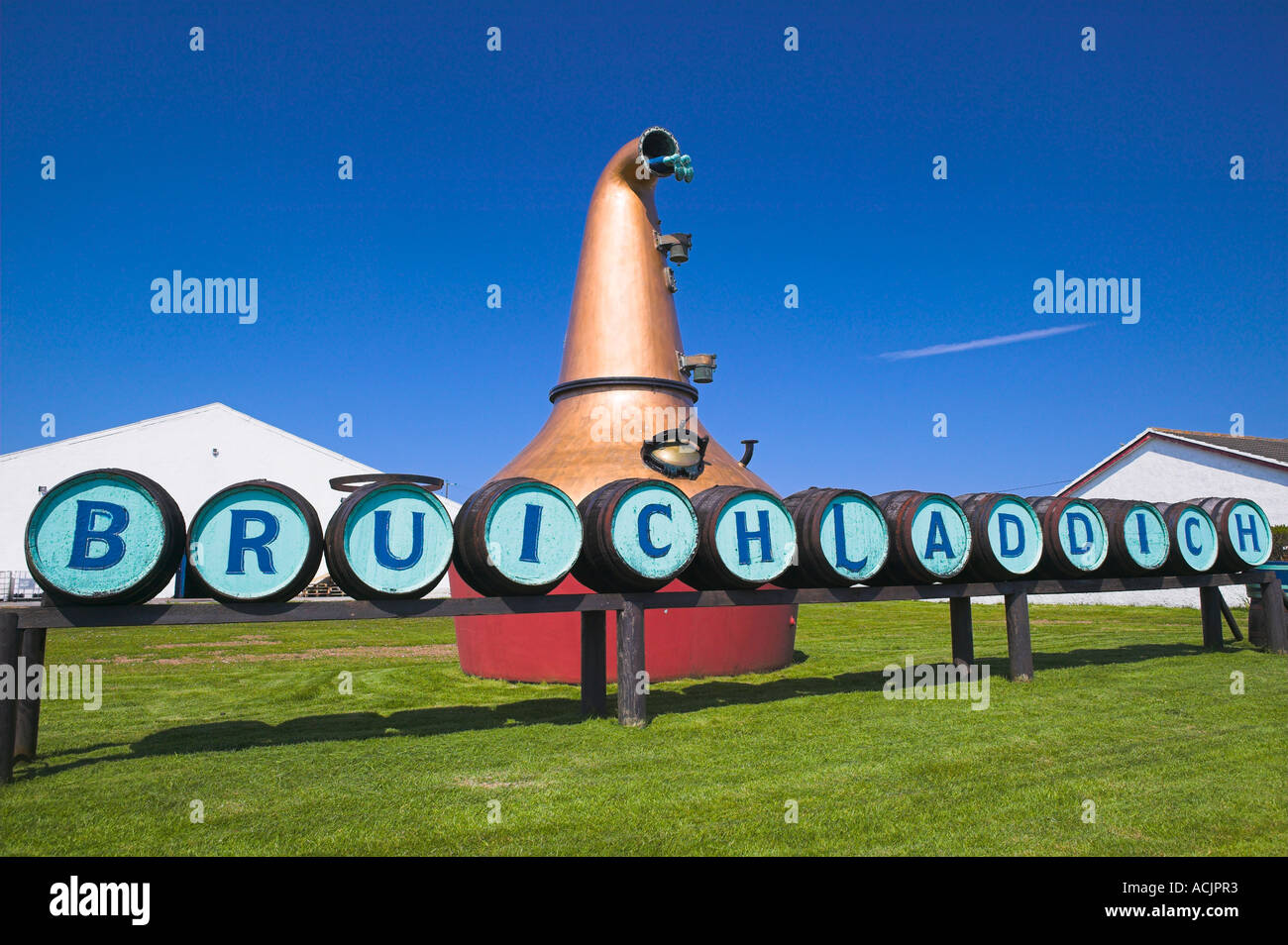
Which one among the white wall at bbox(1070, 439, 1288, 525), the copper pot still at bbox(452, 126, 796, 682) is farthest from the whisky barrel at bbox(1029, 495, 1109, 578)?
the white wall at bbox(1070, 439, 1288, 525)

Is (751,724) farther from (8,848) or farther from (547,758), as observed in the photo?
(8,848)

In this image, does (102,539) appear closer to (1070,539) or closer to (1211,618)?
(1070,539)

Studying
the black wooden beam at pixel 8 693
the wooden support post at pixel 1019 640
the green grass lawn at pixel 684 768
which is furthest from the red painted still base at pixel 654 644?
the black wooden beam at pixel 8 693

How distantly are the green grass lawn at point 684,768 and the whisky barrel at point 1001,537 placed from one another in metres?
1.64

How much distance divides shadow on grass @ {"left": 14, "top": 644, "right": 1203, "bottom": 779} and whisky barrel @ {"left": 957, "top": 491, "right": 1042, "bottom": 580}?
1.87 meters

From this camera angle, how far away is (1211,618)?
49.9 ft

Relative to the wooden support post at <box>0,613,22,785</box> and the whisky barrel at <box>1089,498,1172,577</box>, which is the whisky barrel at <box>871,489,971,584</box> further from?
the wooden support post at <box>0,613,22,785</box>

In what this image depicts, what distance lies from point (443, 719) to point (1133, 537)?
35.6 ft

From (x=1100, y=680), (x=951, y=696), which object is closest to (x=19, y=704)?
(x=951, y=696)

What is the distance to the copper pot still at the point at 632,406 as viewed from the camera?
13.4 m

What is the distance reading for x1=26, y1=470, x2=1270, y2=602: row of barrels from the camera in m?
7.36

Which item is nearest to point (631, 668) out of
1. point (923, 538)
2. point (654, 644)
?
point (654, 644)

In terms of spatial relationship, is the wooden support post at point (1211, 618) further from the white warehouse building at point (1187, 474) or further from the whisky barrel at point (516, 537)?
the white warehouse building at point (1187, 474)
